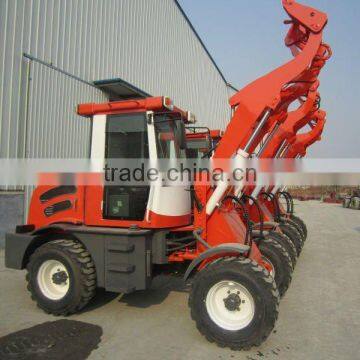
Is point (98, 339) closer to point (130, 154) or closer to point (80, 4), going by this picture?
point (130, 154)

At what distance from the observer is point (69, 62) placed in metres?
10.2

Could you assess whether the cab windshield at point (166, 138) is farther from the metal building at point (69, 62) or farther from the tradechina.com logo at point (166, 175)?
the metal building at point (69, 62)

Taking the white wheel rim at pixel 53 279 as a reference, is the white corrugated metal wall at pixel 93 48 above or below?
above

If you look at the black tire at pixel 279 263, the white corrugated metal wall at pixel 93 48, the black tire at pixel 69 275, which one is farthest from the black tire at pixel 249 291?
the white corrugated metal wall at pixel 93 48

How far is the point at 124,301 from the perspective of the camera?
541 cm

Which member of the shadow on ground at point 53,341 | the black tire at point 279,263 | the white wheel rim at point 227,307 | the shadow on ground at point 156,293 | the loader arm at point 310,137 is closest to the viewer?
the shadow on ground at point 53,341

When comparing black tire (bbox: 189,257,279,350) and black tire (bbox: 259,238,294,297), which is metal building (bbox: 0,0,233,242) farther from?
black tire (bbox: 189,257,279,350)

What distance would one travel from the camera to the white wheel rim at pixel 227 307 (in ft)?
13.2

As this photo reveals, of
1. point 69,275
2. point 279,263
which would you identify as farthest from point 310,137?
point 69,275

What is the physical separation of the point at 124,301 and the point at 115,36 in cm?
918

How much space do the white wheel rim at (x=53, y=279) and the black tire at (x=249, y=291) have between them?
1765 mm

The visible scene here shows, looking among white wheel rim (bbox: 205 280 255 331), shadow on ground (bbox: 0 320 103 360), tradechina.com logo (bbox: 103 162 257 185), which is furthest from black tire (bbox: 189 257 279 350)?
shadow on ground (bbox: 0 320 103 360)

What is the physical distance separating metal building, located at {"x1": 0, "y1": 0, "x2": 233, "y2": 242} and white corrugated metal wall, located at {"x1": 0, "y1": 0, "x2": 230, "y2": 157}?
0.9 inches

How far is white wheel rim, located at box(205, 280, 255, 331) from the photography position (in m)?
4.02
